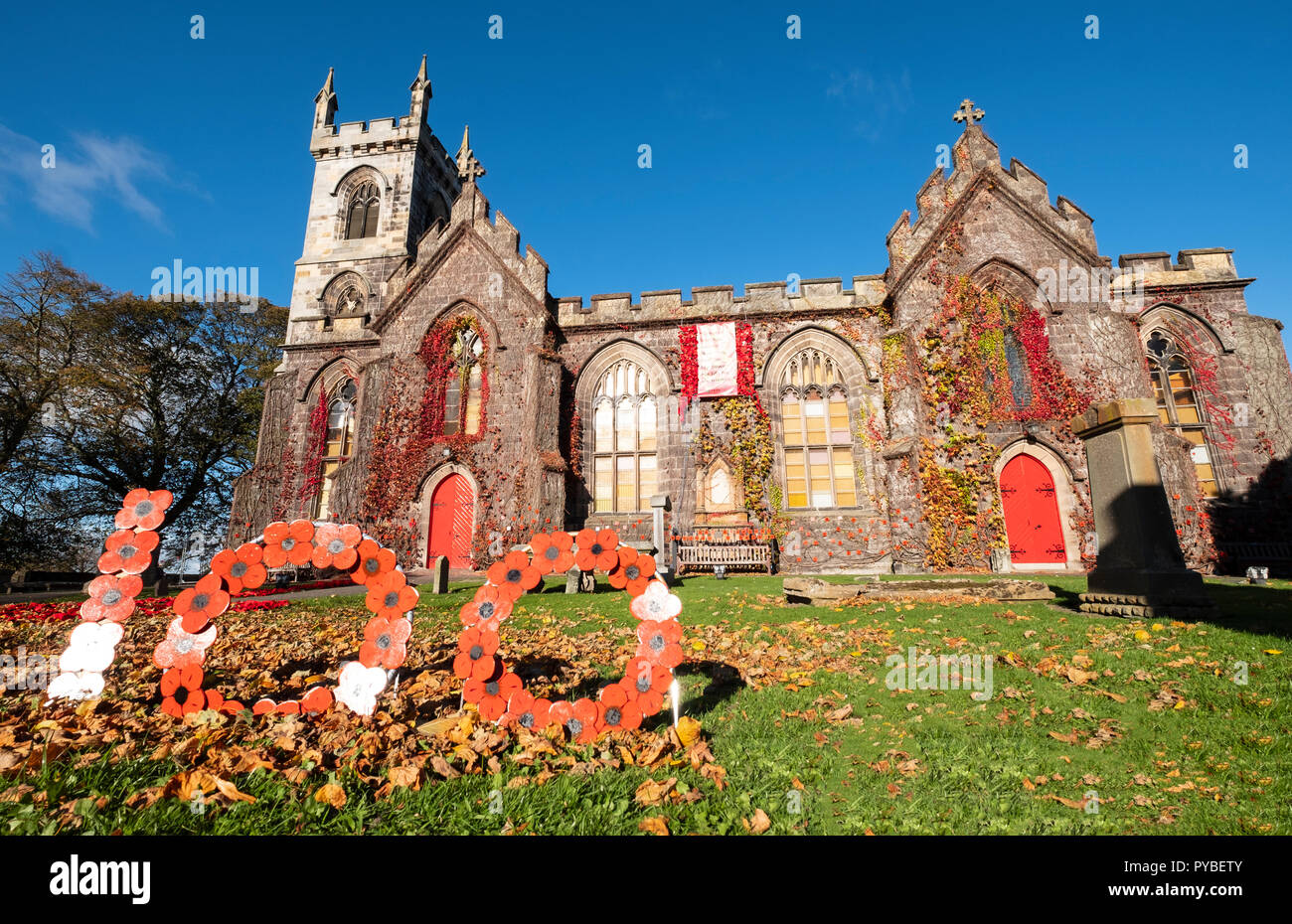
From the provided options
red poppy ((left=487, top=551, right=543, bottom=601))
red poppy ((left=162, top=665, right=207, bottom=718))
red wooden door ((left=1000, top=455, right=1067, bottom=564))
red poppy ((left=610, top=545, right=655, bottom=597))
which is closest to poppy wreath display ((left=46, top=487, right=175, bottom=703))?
red poppy ((left=162, top=665, right=207, bottom=718))

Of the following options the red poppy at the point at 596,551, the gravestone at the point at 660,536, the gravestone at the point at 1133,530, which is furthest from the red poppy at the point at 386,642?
the gravestone at the point at 660,536

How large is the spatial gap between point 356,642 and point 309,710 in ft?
10.4

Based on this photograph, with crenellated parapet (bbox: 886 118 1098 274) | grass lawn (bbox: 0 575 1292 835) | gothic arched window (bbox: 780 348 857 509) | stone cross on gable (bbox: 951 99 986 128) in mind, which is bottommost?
grass lawn (bbox: 0 575 1292 835)

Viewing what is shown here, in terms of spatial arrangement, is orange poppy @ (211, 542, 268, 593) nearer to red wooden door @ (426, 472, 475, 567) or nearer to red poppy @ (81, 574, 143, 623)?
red poppy @ (81, 574, 143, 623)

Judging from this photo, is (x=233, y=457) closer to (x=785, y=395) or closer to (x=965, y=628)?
(x=785, y=395)

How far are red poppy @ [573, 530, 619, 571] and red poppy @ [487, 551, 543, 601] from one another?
0.37 metres

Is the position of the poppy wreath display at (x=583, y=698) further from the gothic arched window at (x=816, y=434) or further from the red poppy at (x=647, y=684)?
the gothic arched window at (x=816, y=434)

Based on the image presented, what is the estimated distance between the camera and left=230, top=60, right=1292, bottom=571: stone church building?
15.4 meters

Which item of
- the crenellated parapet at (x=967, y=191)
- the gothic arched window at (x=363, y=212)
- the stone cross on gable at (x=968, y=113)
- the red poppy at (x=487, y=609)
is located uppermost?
the gothic arched window at (x=363, y=212)

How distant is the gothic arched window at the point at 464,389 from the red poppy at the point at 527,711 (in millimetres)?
15358

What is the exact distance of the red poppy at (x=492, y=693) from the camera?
13.0 feet

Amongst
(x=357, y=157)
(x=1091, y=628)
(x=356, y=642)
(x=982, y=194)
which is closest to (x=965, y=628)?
(x=1091, y=628)

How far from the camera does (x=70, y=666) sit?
4.01 m
